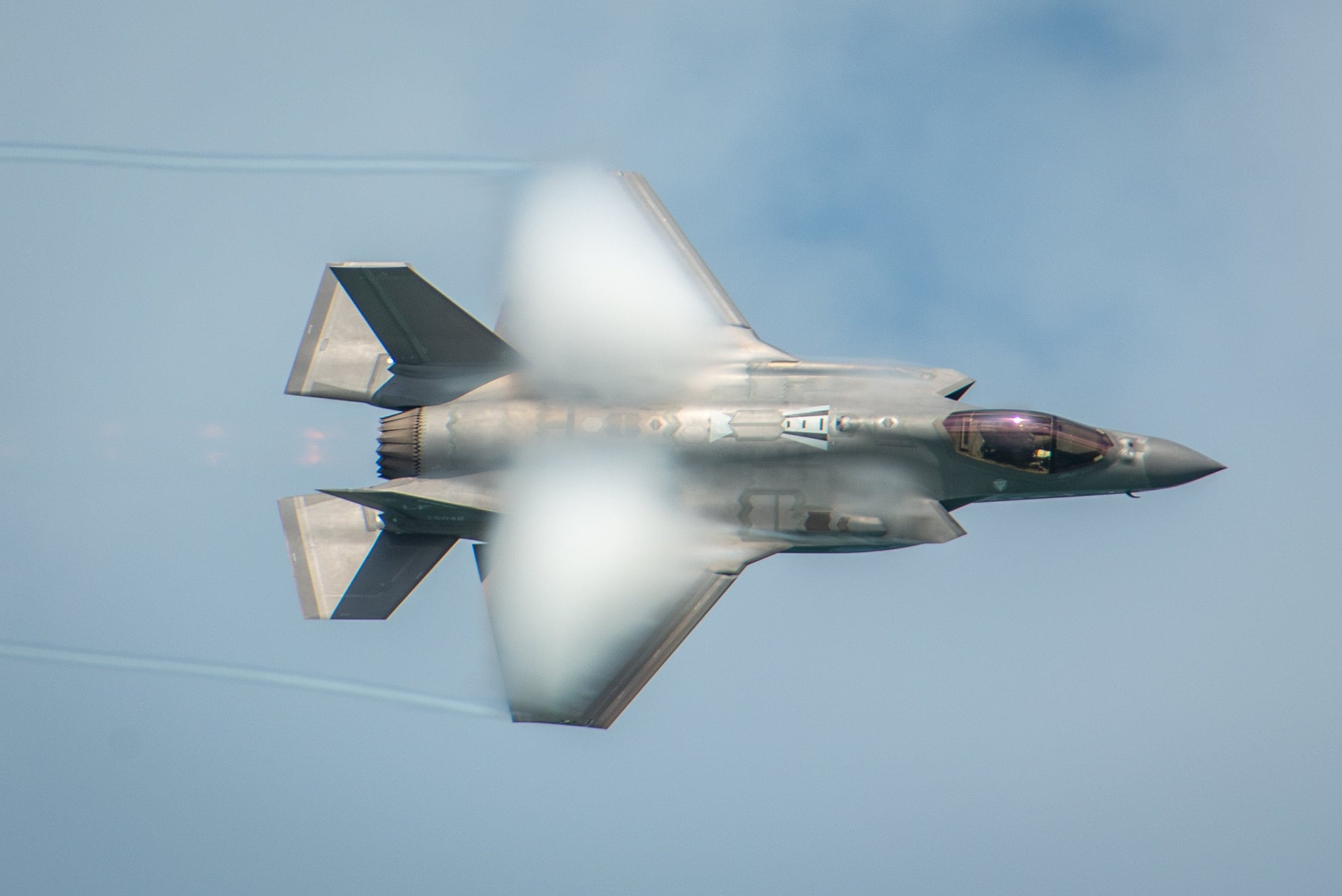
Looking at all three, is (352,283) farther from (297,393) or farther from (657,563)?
(657,563)

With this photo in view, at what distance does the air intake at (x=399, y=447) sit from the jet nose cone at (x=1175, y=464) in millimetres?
8852

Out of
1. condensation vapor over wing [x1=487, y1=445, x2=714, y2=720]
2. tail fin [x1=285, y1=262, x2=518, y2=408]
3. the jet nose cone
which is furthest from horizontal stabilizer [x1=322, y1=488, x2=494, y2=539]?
the jet nose cone

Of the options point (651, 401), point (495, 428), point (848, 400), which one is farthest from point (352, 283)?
point (848, 400)

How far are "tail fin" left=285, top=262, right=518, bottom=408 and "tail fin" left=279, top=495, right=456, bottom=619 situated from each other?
1612 mm

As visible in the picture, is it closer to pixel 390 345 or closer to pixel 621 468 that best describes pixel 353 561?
pixel 390 345

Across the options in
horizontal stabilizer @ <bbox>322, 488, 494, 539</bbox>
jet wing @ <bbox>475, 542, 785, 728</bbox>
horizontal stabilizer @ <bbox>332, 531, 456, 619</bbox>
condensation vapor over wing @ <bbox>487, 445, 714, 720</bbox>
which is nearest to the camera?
horizontal stabilizer @ <bbox>322, 488, 494, 539</bbox>

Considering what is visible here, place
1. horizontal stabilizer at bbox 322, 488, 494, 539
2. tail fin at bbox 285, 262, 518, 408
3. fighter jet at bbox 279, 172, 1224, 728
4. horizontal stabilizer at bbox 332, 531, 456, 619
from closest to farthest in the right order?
horizontal stabilizer at bbox 322, 488, 494, 539
fighter jet at bbox 279, 172, 1224, 728
tail fin at bbox 285, 262, 518, 408
horizontal stabilizer at bbox 332, 531, 456, 619

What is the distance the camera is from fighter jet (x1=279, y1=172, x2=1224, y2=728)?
1683 centimetres

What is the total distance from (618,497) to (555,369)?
1842mm

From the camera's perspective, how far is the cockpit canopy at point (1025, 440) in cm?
1670

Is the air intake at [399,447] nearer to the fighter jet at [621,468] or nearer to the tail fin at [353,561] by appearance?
the fighter jet at [621,468]

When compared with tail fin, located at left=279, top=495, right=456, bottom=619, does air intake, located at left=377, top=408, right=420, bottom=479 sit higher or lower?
higher

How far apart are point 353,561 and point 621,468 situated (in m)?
3.71

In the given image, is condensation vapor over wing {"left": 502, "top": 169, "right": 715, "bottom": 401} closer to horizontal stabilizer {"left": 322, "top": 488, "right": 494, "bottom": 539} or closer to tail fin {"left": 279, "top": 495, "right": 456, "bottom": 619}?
horizontal stabilizer {"left": 322, "top": 488, "right": 494, "bottom": 539}
